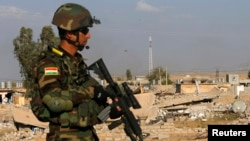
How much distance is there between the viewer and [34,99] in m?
3.28

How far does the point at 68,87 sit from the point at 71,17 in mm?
416

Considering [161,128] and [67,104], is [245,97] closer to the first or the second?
[161,128]

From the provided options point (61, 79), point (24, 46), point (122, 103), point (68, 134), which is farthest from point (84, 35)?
point (24, 46)

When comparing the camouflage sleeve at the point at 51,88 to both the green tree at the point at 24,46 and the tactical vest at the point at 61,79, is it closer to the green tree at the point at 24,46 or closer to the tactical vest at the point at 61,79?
the tactical vest at the point at 61,79

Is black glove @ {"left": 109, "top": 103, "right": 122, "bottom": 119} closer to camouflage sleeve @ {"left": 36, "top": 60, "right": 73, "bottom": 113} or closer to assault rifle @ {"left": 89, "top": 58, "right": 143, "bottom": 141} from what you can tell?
assault rifle @ {"left": 89, "top": 58, "right": 143, "bottom": 141}

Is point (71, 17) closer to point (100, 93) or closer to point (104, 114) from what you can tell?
point (100, 93)

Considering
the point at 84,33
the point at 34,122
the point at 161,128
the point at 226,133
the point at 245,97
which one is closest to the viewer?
the point at 84,33

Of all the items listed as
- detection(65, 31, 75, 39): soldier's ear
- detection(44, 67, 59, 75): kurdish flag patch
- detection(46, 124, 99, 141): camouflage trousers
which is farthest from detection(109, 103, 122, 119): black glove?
detection(65, 31, 75, 39): soldier's ear

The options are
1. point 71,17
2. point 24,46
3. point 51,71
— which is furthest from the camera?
point 24,46

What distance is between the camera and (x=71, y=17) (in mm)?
3277

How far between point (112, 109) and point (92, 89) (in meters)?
0.18

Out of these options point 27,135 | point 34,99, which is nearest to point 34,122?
point 27,135

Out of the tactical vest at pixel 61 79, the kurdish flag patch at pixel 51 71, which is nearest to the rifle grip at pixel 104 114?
the tactical vest at pixel 61 79

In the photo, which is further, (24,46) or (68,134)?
(24,46)
